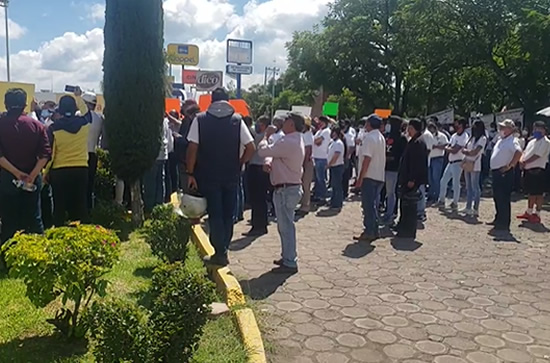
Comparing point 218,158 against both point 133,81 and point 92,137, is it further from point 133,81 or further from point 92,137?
point 92,137

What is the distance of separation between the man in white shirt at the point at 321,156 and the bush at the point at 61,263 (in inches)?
312

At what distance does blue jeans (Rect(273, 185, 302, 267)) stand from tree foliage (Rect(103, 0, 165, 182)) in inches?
112

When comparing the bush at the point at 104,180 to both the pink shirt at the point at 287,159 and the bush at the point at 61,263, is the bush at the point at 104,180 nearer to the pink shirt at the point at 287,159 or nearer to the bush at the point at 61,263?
the pink shirt at the point at 287,159

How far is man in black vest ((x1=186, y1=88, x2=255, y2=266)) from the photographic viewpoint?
5.66m

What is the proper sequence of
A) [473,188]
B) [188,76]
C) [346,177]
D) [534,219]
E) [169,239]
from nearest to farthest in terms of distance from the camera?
[169,239] → [534,219] → [473,188] → [346,177] → [188,76]

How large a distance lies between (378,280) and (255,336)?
236cm

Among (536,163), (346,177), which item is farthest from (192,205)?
(346,177)

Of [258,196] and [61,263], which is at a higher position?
[61,263]

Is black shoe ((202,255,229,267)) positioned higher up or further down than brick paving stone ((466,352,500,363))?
higher up

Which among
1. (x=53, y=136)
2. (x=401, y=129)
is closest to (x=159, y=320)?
(x=53, y=136)

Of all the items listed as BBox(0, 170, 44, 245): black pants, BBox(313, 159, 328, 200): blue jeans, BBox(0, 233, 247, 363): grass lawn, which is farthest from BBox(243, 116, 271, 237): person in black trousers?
BBox(0, 170, 44, 245): black pants

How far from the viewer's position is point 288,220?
616 cm

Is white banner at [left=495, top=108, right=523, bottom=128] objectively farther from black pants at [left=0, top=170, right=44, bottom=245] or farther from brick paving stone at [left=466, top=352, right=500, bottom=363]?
black pants at [left=0, top=170, right=44, bottom=245]

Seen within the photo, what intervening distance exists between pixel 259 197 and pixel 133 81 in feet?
8.35
